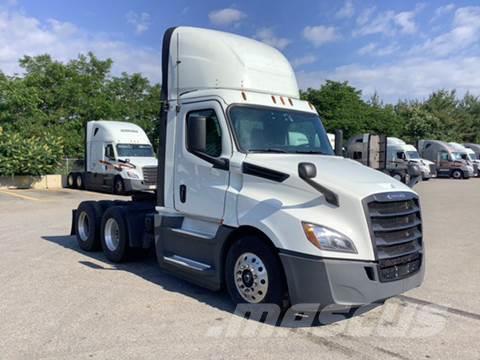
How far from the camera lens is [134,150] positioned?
20391 mm

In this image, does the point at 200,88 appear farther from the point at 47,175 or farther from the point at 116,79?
the point at 116,79

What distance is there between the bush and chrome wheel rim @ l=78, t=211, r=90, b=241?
1468 centimetres

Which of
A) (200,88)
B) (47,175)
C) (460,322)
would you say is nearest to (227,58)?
(200,88)

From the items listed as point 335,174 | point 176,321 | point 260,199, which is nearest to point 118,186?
point 176,321

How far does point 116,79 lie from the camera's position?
1415 inches

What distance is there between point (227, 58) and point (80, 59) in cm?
3067

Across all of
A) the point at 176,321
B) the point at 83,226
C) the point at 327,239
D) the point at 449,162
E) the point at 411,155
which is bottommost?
the point at 176,321

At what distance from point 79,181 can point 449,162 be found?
29190 mm

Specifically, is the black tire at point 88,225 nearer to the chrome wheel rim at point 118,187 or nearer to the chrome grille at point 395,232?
the chrome grille at point 395,232

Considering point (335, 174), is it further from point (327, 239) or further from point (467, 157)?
point (467, 157)

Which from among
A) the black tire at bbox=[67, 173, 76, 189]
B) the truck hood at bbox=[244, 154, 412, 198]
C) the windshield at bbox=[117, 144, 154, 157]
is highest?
the windshield at bbox=[117, 144, 154, 157]

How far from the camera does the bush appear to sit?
2105cm

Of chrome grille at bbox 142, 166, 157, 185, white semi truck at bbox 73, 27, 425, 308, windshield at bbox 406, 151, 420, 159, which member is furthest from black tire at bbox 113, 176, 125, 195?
windshield at bbox 406, 151, 420, 159

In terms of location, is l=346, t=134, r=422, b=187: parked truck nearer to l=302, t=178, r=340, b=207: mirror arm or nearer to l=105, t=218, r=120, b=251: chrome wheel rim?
l=105, t=218, r=120, b=251: chrome wheel rim
